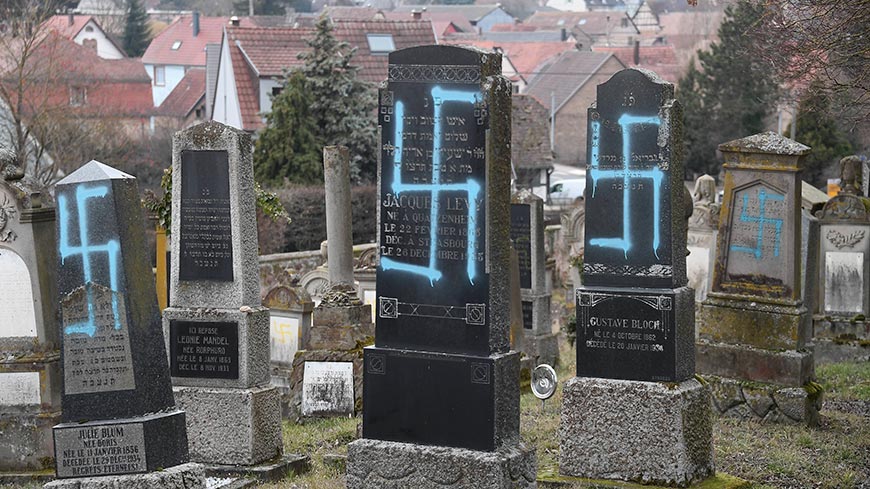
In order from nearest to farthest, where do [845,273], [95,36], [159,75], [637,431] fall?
1. [637,431]
2. [845,273]
3. [159,75]
4. [95,36]

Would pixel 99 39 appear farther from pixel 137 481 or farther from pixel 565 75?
pixel 137 481

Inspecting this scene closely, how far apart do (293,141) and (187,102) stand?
29290mm

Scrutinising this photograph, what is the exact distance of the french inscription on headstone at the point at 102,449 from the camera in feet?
23.2

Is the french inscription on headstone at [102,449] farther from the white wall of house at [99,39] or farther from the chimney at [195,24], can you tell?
the chimney at [195,24]

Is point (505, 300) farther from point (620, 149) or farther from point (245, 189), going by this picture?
point (245, 189)

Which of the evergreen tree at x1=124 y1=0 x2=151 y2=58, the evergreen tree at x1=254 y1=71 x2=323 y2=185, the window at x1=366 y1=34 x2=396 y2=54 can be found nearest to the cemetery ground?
the evergreen tree at x1=254 y1=71 x2=323 y2=185

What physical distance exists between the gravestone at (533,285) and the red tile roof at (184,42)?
54502 millimetres

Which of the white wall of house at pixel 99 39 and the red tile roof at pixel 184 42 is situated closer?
the red tile roof at pixel 184 42

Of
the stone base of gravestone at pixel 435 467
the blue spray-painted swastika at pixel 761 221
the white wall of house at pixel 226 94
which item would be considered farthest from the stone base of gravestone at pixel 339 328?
the white wall of house at pixel 226 94

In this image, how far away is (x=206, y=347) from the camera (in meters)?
9.59

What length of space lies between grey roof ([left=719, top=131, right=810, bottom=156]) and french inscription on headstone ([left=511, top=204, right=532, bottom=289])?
5.60 meters

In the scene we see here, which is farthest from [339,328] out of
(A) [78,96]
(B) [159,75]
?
(B) [159,75]

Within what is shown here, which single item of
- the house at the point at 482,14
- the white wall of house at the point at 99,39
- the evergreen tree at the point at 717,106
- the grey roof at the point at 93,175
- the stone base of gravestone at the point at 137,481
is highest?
the house at the point at 482,14

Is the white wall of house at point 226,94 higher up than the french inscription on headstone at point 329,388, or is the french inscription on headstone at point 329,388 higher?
the white wall of house at point 226,94
